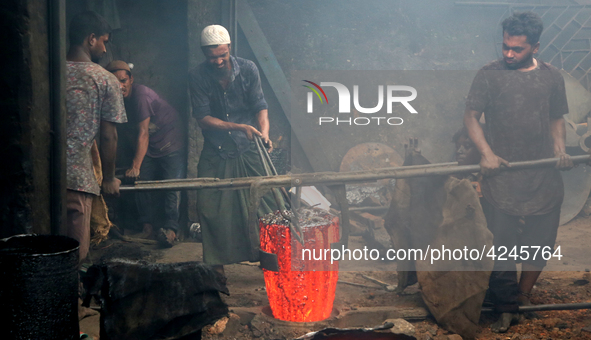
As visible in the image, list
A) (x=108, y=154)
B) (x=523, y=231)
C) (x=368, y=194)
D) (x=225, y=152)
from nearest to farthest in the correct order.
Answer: (x=108, y=154)
(x=523, y=231)
(x=225, y=152)
(x=368, y=194)

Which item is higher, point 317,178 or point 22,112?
point 22,112

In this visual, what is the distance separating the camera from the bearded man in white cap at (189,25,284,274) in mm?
4125

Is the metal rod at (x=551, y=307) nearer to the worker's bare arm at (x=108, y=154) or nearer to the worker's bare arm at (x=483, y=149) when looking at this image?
the worker's bare arm at (x=483, y=149)

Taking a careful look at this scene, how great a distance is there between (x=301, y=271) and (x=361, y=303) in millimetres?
883

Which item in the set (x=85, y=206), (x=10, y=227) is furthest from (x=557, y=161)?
(x=10, y=227)

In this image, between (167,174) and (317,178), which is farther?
(167,174)

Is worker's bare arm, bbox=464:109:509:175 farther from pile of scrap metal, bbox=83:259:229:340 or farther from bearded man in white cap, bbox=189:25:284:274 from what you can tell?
pile of scrap metal, bbox=83:259:229:340

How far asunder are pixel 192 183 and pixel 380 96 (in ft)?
17.0

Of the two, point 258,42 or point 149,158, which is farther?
point 258,42

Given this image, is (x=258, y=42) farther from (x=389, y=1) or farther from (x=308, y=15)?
(x=389, y=1)

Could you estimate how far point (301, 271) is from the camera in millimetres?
3145

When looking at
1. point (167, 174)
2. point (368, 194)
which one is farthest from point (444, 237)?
point (167, 174)

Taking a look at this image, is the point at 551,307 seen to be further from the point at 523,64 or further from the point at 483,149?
the point at 523,64

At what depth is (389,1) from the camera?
7562mm
